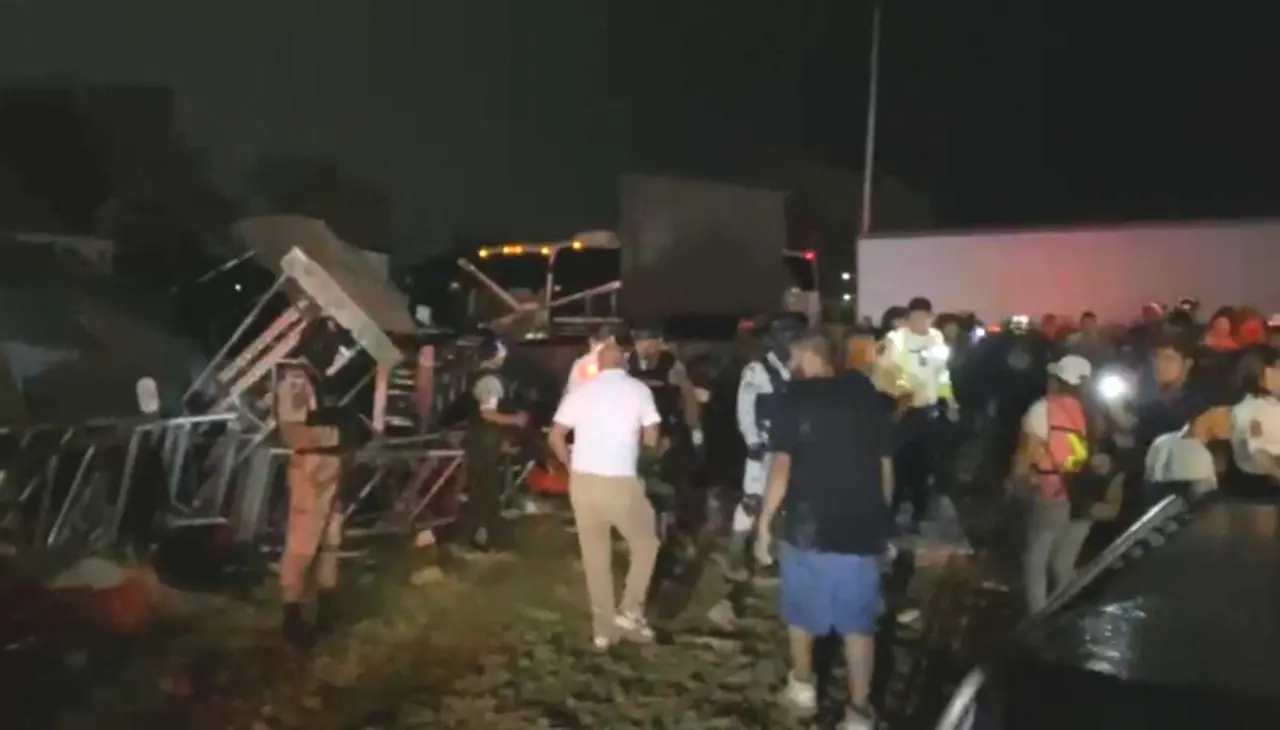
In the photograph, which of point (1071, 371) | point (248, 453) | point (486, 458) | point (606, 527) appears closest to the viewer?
point (1071, 371)

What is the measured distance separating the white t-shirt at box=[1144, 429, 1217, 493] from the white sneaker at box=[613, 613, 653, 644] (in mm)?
2807

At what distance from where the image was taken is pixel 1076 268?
17734 millimetres

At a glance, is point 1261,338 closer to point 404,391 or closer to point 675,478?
point 675,478

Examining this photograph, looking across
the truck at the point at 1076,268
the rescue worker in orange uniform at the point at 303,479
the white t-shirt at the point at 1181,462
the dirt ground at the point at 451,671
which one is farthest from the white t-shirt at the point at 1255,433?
the truck at the point at 1076,268

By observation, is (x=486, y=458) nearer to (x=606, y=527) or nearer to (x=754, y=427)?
(x=754, y=427)

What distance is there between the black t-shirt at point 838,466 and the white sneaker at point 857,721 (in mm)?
727

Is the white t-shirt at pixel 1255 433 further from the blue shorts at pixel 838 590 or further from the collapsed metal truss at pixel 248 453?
the collapsed metal truss at pixel 248 453

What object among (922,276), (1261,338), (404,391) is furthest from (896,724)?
(922,276)

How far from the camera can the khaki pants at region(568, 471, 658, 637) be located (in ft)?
24.9

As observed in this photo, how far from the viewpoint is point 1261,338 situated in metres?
9.30

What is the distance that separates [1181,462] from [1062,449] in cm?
55

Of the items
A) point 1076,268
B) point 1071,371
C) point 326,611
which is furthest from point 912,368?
point 1076,268

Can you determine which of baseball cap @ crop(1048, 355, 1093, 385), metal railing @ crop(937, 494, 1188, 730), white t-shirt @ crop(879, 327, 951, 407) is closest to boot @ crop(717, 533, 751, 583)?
white t-shirt @ crop(879, 327, 951, 407)

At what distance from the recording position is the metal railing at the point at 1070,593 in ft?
12.7
